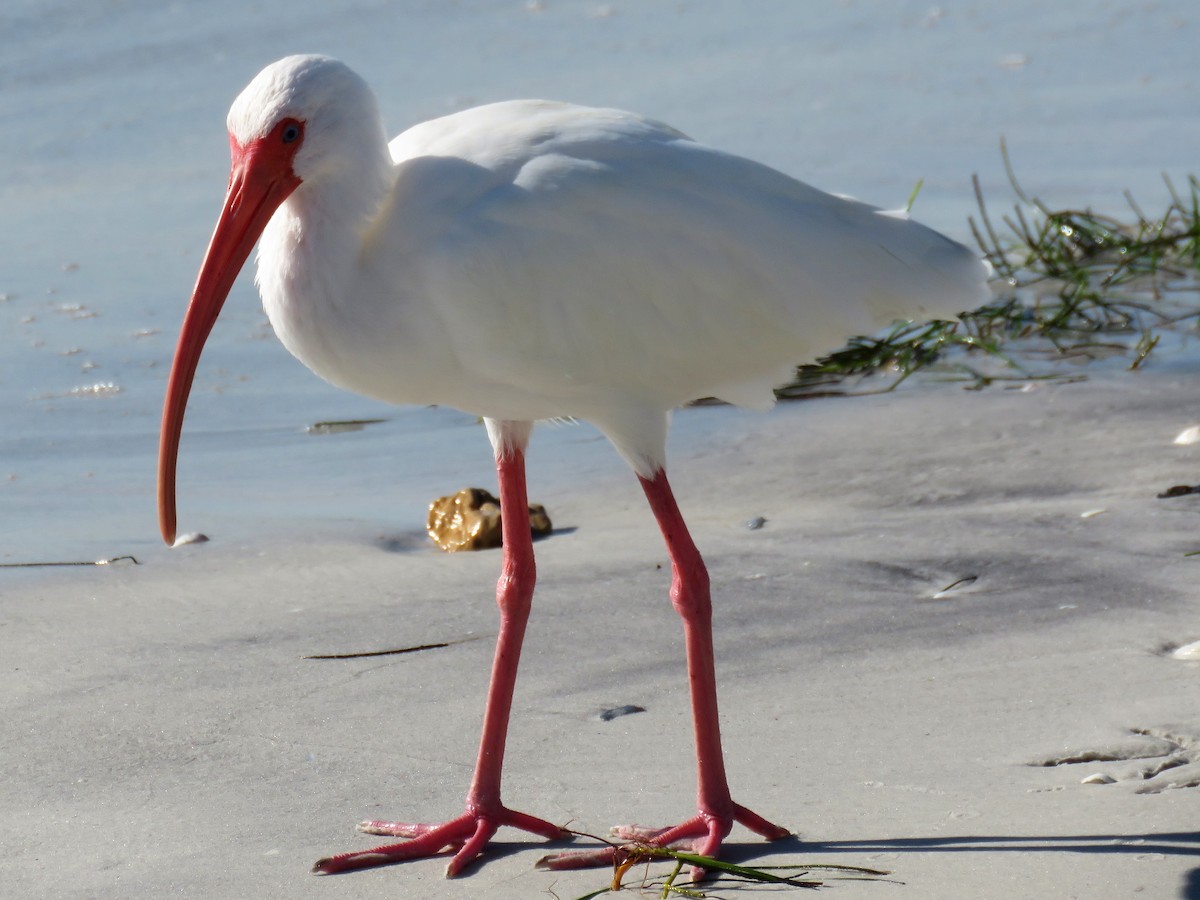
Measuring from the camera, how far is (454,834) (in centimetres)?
387

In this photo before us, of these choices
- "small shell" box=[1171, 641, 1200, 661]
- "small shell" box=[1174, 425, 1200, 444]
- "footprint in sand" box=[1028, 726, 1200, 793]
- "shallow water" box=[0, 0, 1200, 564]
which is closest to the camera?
"footprint in sand" box=[1028, 726, 1200, 793]

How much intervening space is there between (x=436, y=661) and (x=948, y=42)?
10.1m

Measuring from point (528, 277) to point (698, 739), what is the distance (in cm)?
109

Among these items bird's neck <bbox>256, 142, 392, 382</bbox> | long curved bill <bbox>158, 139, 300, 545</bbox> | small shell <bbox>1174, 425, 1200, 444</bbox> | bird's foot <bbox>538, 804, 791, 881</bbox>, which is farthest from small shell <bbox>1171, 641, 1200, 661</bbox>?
long curved bill <bbox>158, 139, 300, 545</bbox>

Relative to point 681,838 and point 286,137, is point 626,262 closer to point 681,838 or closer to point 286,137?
point 286,137

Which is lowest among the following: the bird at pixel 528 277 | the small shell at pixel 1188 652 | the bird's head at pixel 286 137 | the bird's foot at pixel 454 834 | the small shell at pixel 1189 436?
the bird's foot at pixel 454 834

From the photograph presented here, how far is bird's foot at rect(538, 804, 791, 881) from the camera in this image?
366cm

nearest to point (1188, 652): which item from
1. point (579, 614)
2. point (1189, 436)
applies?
point (579, 614)

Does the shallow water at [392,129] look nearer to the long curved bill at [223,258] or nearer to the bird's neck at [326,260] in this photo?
the long curved bill at [223,258]

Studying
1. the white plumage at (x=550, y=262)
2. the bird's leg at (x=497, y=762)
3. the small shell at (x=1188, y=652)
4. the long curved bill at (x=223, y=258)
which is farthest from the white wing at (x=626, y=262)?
the small shell at (x=1188, y=652)

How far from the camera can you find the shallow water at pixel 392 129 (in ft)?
22.3

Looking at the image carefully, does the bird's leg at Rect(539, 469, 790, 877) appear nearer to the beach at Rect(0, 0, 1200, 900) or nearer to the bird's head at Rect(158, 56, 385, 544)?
the beach at Rect(0, 0, 1200, 900)

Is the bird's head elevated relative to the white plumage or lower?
elevated

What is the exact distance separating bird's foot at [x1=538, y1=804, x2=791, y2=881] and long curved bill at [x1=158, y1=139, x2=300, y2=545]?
1.20 meters
